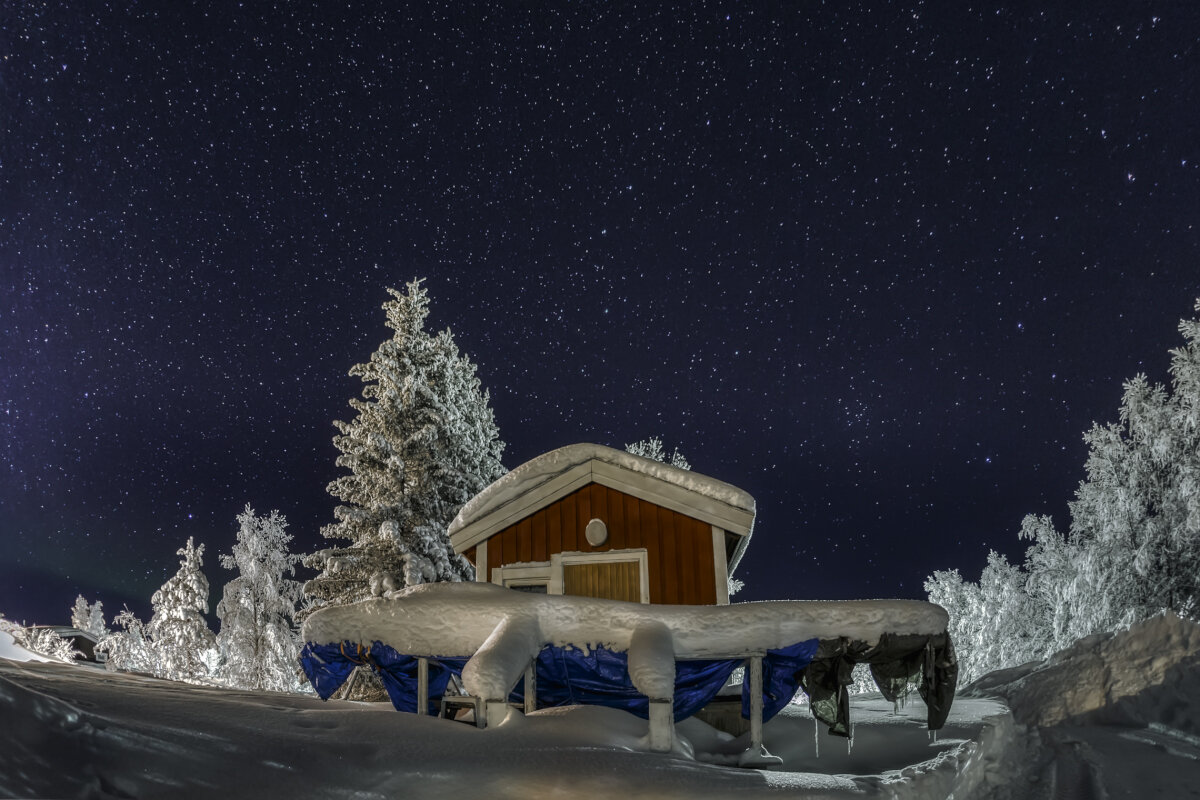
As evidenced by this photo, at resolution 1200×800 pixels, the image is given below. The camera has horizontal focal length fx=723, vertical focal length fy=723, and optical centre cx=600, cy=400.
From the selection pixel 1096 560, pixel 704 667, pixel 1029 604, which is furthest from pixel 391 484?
pixel 1029 604

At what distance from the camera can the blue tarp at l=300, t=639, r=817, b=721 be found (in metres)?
9.12

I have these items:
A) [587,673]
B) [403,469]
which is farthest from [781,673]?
[403,469]

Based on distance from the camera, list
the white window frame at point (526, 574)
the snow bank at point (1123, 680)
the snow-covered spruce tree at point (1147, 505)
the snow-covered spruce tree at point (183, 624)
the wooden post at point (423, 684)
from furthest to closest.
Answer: the snow-covered spruce tree at point (183, 624) < the snow-covered spruce tree at point (1147, 505) < the snow bank at point (1123, 680) < the white window frame at point (526, 574) < the wooden post at point (423, 684)

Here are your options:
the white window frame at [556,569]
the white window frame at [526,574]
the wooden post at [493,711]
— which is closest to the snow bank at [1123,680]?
the white window frame at [556,569]

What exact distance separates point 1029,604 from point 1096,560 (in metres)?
19.1

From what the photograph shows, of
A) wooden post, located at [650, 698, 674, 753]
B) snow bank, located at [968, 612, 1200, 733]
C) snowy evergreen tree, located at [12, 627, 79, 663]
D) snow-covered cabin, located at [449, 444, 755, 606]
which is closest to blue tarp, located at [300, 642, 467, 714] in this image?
wooden post, located at [650, 698, 674, 753]

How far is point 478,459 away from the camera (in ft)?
76.7

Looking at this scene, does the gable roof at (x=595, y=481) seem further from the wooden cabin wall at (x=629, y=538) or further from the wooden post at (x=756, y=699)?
the wooden post at (x=756, y=699)

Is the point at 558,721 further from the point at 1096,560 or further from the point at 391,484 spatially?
the point at 1096,560

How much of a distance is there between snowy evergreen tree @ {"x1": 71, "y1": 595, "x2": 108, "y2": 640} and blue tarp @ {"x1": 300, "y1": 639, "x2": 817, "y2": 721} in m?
70.6

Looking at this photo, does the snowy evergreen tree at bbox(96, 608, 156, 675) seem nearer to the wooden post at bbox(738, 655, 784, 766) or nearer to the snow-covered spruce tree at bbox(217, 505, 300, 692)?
the snow-covered spruce tree at bbox(217, 505, 300, 692)

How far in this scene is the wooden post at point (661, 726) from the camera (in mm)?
7633

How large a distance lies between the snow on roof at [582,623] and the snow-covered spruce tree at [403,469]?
1105cm

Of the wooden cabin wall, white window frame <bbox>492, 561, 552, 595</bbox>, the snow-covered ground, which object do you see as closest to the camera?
the snow-covered ground
